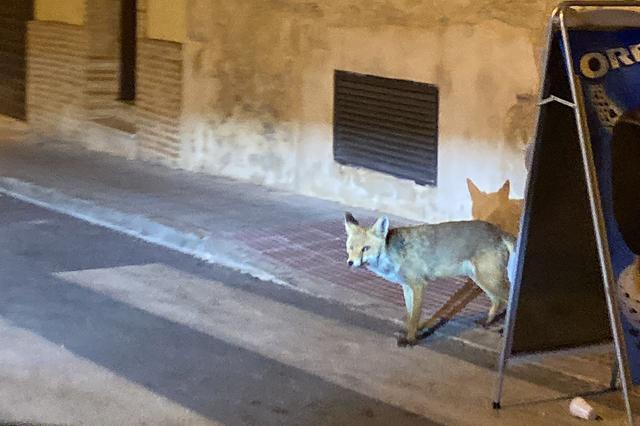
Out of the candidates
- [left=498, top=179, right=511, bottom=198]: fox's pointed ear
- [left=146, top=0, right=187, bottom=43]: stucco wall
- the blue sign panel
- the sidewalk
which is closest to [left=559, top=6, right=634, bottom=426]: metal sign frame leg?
the blue sign panel

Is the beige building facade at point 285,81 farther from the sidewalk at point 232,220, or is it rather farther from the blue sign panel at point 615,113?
the blue sign panel at point 615,113

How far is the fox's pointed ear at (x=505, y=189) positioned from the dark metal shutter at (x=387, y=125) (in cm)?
72

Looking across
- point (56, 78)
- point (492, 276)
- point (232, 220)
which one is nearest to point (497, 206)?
point (232, 220)

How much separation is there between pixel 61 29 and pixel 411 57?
5150 mm

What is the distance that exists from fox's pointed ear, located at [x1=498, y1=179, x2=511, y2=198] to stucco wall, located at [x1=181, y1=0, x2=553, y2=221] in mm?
52

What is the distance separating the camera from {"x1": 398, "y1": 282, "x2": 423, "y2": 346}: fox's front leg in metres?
6.17

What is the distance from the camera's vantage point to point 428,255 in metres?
6.20

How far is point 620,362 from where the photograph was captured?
4520mm

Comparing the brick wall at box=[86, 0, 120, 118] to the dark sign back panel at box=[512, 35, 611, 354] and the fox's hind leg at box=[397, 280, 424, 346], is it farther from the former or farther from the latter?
the dark sign back panel at box=[512, 35, 611, 354]

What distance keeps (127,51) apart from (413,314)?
23.6 ft

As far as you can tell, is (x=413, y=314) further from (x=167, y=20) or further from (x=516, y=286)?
(x=167, y=20)

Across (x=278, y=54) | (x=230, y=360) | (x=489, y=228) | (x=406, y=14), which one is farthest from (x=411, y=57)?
(x=230, y=360)

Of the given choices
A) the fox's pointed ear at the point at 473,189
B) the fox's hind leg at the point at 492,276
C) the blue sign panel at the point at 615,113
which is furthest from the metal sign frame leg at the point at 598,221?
the fox's pointed ear at the point at 473,189

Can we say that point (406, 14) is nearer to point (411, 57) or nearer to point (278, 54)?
point (411, 57)
